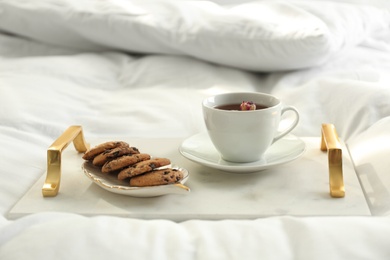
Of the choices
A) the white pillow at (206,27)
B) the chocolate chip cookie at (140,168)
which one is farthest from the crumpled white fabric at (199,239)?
the white pillow at (206,27)

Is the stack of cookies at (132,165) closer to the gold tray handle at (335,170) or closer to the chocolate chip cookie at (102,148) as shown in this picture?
the chocolate chip cookie at (102,148)

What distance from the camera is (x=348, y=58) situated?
1.08 metres

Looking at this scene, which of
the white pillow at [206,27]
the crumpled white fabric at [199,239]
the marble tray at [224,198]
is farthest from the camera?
the white pillow at [206,27]

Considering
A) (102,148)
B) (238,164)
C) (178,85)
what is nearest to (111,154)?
(102,148)

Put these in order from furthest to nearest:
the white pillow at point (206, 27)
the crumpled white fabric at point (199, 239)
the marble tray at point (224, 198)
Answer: the white pillow at point (206, 27)
the marble tray at point (224, 198)
the crumpled white fabric at point (199, 239)

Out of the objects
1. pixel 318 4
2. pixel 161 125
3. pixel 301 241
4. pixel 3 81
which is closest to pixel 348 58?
pixel 318 4

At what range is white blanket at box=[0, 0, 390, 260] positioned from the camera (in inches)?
17.9

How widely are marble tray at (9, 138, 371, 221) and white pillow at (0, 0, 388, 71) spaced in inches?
14.3

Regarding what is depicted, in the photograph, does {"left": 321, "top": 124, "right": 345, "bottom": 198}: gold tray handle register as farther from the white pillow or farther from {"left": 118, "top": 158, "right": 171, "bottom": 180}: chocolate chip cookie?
the white pillow

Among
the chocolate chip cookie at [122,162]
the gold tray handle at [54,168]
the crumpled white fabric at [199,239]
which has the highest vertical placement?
the crumpled white fabric at [199,239]

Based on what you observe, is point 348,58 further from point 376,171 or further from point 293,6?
point 376,171

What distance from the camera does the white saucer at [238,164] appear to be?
0.62 m

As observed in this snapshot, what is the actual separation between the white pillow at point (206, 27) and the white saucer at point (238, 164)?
0.31 m

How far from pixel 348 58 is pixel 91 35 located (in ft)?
1.39
